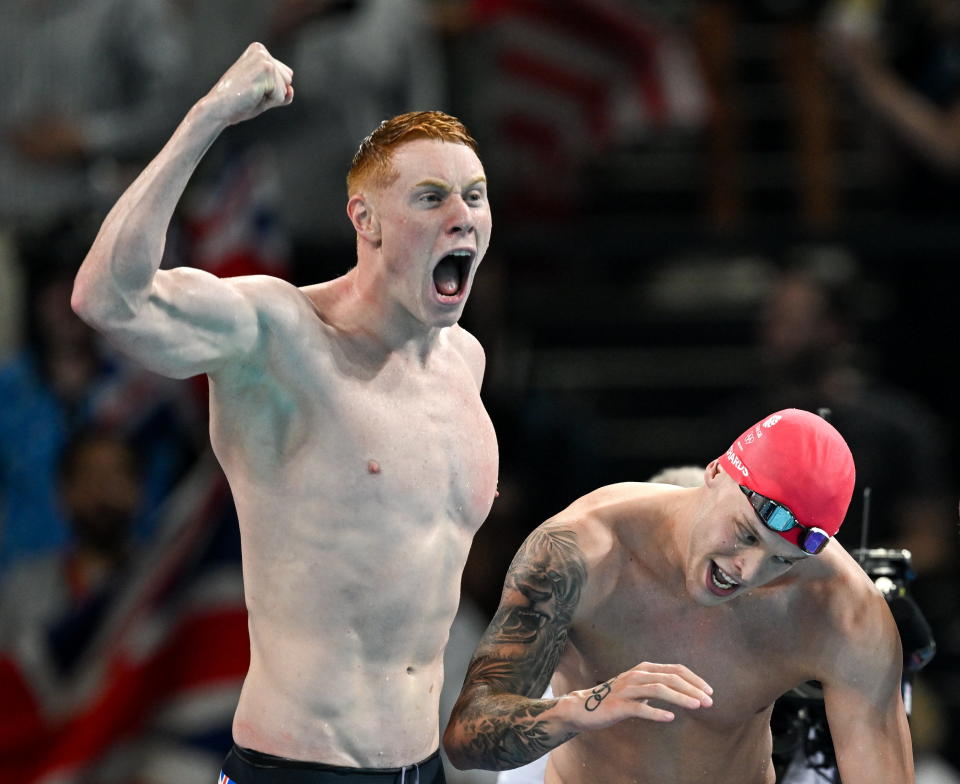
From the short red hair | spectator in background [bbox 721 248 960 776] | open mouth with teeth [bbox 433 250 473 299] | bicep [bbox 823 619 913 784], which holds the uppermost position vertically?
the short red hair

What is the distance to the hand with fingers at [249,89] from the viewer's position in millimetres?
3102

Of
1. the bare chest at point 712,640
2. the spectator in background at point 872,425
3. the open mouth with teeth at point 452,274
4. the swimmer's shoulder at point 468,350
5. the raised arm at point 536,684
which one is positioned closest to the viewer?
the raised arm at point 536,684

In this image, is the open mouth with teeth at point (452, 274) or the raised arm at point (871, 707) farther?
the raised arm at point (871, 707)

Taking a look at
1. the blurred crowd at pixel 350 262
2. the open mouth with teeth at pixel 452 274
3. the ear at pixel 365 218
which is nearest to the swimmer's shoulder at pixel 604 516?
the open mouth with teeth at pixel 452 274

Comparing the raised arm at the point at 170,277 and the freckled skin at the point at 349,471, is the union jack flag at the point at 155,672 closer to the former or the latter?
the freckled skin at the point at 349,471

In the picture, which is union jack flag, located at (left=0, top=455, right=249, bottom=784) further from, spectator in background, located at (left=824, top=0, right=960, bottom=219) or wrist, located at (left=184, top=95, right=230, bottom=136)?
wrist, located at (left=184, top=95, right=230, bottom=136)

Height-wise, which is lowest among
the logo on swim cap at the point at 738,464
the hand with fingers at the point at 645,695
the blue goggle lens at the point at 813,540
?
the hand with fingers at the point at 645,695

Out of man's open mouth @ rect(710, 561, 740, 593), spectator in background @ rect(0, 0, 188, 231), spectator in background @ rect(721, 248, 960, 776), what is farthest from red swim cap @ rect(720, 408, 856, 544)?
spectator in background @ rect(0, 0, 188, 231)

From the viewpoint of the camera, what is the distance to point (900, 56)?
7.73 m

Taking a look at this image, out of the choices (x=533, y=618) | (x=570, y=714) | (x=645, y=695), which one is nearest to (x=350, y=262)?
(x=533, y=618)

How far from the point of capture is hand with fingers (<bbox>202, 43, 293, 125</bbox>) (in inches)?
122

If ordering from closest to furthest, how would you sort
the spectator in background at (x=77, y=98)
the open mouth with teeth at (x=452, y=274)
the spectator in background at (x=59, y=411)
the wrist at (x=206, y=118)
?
1. the wrist at (x=206, y=118)
2. the open mouth with teeth at (x=452, y=274)
3. the spectator in background at (x=59, y=411)
4. the spectator in background at (x=77, y=98)

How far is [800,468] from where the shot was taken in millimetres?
3518

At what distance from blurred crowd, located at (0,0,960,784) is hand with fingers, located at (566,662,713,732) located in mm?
2263
